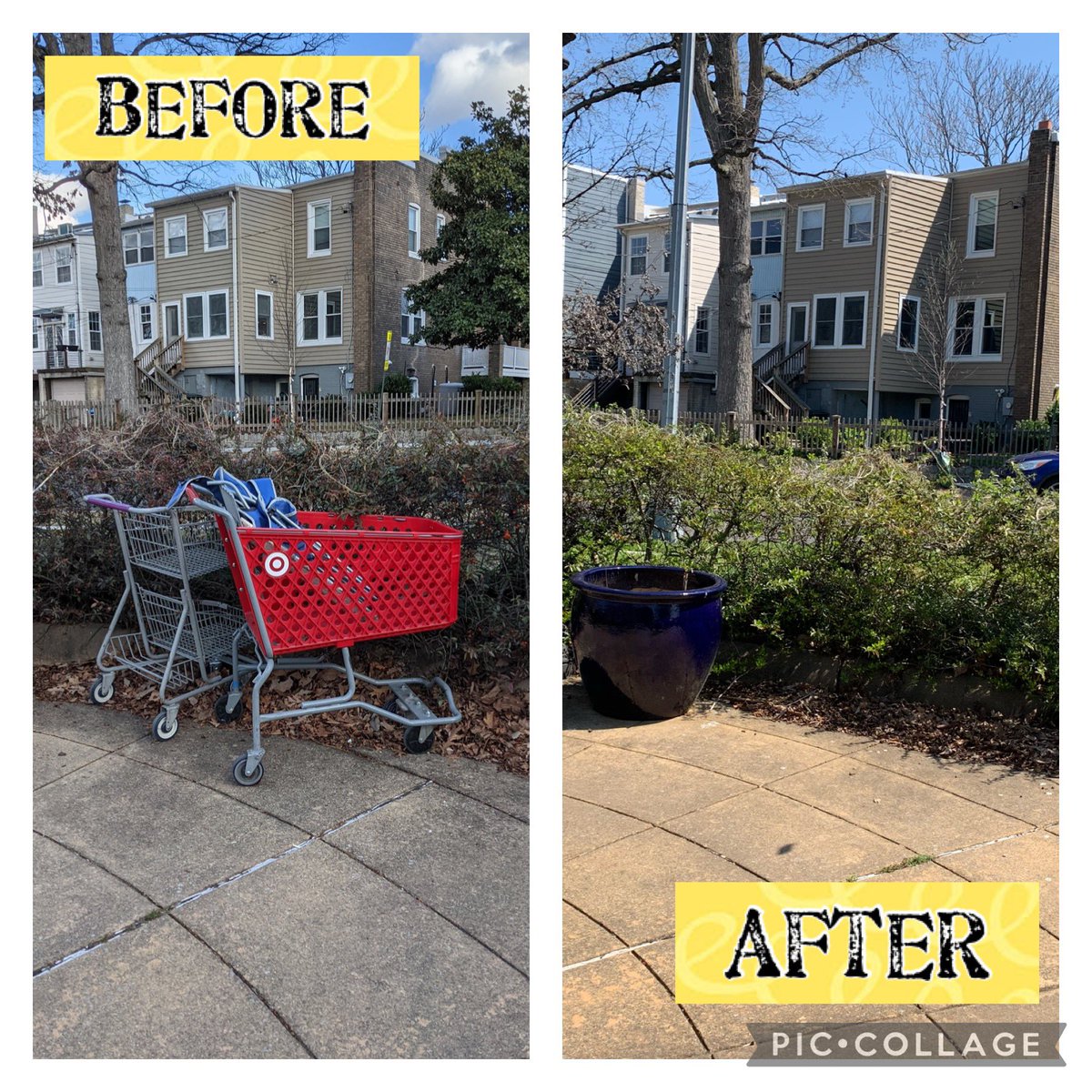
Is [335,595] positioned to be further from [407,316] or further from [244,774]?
[407,316]

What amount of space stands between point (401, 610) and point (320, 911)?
3.65 ft

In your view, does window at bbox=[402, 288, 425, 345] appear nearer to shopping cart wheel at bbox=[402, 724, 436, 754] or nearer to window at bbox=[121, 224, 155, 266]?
window at bbox=[121, 224, 155, 266]

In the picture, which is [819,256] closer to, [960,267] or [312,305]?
[960,267]

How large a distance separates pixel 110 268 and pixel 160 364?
336mm

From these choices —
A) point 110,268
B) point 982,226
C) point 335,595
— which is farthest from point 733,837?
point 110,268

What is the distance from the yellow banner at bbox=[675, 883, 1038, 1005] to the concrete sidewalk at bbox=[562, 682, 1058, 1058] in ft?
0.12

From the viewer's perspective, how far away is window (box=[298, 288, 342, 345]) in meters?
2.34

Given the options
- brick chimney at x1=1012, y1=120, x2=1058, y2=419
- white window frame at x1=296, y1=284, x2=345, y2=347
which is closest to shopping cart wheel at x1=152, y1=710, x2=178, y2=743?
white window frame at x1=296, y1=284, x2=345, y2=347

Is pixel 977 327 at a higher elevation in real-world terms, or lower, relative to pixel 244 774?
higher

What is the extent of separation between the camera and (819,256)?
2.72 meters

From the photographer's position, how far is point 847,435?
357 cm

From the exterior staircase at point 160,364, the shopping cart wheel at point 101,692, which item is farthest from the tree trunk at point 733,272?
the shopping cart wheel at point 101,692

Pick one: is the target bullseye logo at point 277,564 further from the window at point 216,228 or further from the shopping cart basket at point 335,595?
the window at point 216,228

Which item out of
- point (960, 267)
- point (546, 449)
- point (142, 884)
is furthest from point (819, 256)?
point (142, 884)
